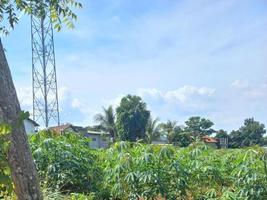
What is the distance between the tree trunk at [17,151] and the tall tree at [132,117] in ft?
120

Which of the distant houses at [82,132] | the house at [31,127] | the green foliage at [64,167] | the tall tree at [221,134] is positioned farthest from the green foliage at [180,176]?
the tall tree at [221,134]

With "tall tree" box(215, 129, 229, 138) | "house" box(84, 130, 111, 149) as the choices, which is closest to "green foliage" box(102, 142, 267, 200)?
"house" box(84, 130, 111, 149)

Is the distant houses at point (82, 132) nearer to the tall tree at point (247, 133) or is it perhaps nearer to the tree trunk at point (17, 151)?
the tree trunk at point (17, 151)

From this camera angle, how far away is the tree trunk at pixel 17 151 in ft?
9.61

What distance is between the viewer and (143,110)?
1646 inches

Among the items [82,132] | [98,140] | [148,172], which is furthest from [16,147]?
[98,140]

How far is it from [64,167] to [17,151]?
8.12ft

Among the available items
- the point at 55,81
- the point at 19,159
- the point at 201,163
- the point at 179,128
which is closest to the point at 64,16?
the point at 19,159

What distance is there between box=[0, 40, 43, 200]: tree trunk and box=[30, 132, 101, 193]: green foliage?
2.18 metres

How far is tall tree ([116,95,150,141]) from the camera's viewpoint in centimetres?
4047

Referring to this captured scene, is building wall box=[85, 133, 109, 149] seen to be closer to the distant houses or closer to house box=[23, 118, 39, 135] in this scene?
the distant houses

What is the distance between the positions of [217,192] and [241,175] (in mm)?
424

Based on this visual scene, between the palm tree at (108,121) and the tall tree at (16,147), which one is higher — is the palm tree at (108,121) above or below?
above

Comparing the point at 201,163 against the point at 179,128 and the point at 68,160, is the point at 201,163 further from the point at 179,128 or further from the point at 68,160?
the point at 179,128
